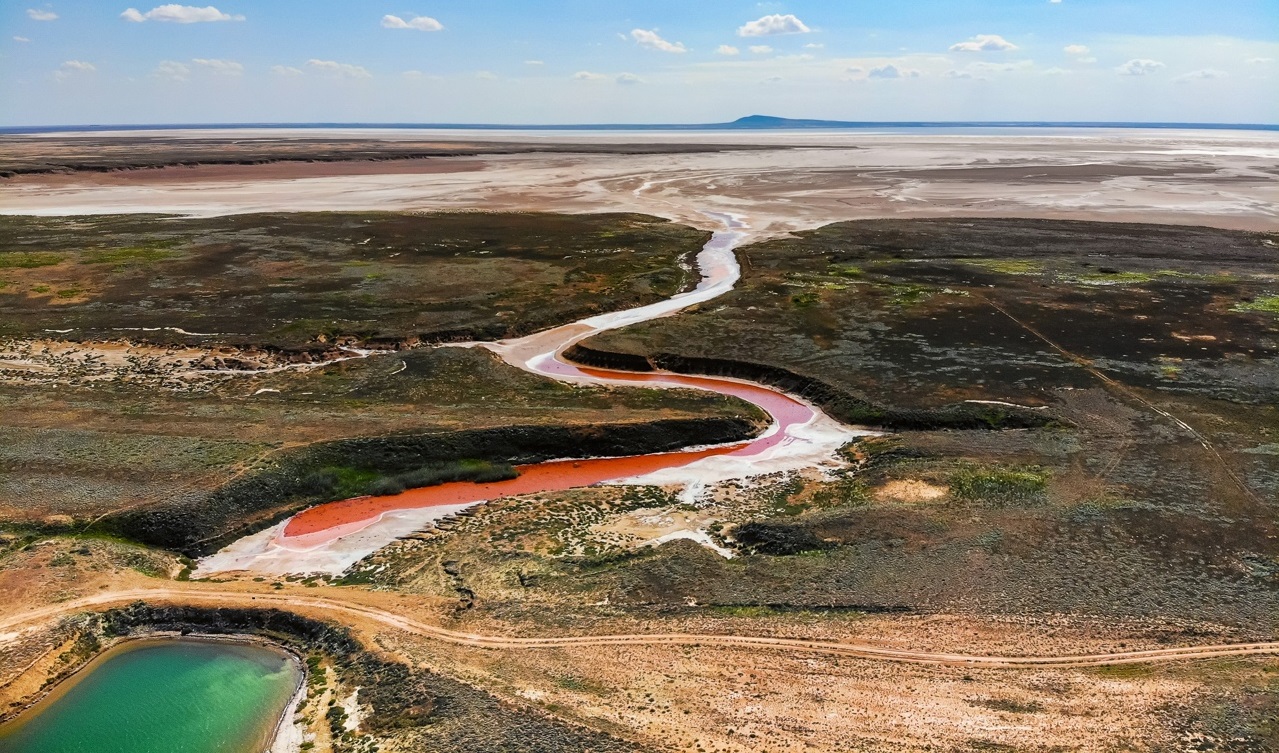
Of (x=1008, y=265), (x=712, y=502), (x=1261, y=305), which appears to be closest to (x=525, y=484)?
(x=712, y=502)

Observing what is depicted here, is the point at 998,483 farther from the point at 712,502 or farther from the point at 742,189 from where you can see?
the point at 742,189

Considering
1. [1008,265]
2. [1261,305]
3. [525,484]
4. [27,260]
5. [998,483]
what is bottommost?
[525,484]

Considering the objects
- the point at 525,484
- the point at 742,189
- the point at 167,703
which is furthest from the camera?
the point at 742,189

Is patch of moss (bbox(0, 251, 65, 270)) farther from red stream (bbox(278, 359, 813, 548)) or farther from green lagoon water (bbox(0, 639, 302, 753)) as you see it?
green lagoon water (bbox(0, 639, 302, 753))

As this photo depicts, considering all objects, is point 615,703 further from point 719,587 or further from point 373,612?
point 373,612

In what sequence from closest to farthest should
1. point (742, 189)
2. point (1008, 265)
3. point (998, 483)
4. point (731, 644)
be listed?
point (731, 644) < point (998, 483) < point (1008, 265) < point (742, 189)

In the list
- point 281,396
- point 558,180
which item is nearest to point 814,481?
point 281,396

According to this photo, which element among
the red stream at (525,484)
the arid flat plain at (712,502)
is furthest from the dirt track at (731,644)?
the red stream at (525,484)
